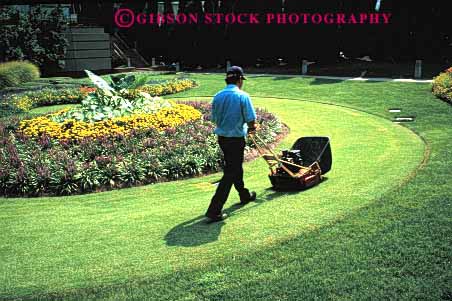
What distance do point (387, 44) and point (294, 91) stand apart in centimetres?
905

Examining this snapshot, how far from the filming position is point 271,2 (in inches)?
1192

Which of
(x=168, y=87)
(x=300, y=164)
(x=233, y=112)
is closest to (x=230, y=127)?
(x=233, y=112)

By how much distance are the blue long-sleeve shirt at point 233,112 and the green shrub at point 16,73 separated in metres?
20.7

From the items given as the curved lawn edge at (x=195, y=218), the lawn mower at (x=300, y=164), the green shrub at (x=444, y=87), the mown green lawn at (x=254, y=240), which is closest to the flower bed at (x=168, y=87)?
the green shrub at (x=444, y=87)

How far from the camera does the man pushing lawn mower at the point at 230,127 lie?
659cm

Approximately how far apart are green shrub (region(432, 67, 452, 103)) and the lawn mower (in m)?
8.61

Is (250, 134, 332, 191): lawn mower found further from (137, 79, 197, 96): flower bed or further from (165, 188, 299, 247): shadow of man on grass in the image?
(137, 79, 197, 96): flower bed

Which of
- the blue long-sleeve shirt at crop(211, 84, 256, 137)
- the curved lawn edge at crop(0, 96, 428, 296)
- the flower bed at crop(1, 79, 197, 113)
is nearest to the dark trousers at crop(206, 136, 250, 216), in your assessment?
the blue long-sleeve shirt at crop(211, 84, 256, 137)

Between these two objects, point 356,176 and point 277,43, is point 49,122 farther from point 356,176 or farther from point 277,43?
point 277,43

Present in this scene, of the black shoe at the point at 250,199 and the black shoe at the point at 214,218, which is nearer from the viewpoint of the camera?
the black shoe at the point at 214,218

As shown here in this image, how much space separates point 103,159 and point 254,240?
454 cm

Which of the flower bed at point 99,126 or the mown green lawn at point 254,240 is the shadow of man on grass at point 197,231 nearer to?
the mown green lawn at point 254,240

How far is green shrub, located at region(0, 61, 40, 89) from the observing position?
964 inches

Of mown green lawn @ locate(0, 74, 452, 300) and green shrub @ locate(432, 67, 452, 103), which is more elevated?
green shrub @ locate(432, 67, 452, 103)
